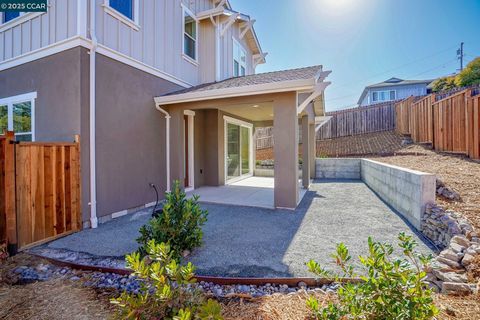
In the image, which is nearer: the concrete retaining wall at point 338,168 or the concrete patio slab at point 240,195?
the concrete patio slab at point 240,195

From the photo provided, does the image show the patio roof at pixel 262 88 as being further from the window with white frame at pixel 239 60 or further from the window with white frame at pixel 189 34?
the window with white frame at pixel 239 60

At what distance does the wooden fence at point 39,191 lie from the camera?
12.1 feet

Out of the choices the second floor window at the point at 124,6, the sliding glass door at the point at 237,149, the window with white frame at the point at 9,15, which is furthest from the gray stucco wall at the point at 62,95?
the sliding glass door at the point at 237,149

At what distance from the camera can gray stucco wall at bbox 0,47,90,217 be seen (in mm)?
4715

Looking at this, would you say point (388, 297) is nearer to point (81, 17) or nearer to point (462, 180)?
point (462, 180)

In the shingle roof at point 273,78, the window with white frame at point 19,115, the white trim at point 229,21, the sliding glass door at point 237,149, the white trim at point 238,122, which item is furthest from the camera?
the sliding glass door at point 237,149

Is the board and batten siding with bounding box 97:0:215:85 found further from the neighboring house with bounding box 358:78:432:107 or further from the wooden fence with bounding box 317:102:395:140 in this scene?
the neighboring house with bounding box 358:78:432:107

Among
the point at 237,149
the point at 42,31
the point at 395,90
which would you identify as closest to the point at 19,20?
the point at 42,31

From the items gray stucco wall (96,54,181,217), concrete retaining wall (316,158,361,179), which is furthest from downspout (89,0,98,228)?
concrete retaining wall (316,158,361,179)

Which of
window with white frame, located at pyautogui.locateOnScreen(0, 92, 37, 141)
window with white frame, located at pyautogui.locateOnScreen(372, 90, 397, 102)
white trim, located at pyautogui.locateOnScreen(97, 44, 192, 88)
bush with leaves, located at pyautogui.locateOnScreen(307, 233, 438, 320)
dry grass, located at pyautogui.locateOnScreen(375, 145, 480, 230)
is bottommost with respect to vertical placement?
bush with leaves, located at pyautogui.locateOnScreen(307, 233, 438, 320)

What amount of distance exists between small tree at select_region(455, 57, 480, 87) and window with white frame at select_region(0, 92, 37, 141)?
22922 mm

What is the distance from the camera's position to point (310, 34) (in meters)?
12.7

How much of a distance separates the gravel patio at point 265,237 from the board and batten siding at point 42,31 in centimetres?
403

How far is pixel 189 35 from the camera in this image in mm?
8219
